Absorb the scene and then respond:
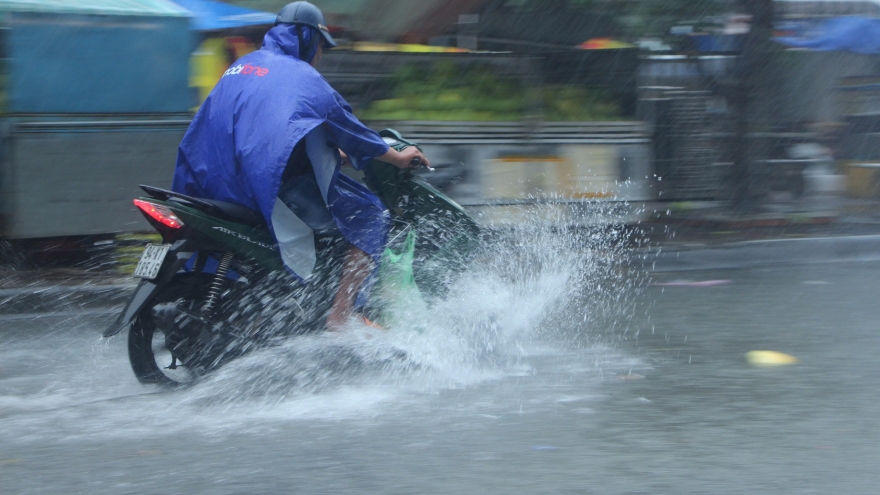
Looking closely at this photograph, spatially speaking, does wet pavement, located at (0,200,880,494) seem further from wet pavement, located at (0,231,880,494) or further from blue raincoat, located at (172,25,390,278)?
blue raincoat, located at (172,25,390,278)

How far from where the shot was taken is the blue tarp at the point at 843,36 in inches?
409

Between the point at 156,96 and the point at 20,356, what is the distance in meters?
2.61

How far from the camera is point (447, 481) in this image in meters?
3.30

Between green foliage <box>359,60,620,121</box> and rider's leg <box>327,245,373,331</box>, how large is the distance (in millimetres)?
3549

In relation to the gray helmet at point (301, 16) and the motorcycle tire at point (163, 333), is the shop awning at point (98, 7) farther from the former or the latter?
the motorcycle tire at point (163, 333)

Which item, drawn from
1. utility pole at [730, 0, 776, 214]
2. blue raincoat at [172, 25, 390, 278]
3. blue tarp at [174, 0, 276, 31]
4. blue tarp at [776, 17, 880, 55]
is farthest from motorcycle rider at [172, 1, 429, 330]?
blue tarp at [776, 17, 880, 55]

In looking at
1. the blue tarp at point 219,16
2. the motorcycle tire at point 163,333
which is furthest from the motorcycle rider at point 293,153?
the blue tarp at point 219,16

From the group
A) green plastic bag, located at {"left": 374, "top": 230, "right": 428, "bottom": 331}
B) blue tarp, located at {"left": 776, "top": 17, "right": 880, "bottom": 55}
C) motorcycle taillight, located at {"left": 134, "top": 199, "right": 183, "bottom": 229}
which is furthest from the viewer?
blue tarp, located at {"left": 776, "top": 17, "right": 880, "bottom": 55}

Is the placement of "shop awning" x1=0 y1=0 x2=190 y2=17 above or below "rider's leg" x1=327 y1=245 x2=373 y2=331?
above

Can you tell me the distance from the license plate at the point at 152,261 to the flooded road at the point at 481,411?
53 centimetres

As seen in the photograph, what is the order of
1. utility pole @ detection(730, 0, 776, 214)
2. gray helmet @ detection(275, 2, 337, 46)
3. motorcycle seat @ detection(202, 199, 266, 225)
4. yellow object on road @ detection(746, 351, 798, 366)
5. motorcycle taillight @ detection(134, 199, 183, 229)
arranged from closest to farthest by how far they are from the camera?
motorcycle taillight @ detection(134, 199, 183, 229)
motorcycle seat @ detection(202, 199, 266, 225)
gray helmet @ detection(275, 2, 337, 46)
yellow object on road @ detection(746, 351, 798, 366)
utility pole @ detection(730, 0, 776, 214)

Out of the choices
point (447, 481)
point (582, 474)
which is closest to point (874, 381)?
point (582, 474)

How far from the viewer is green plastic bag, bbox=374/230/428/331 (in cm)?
→ 463

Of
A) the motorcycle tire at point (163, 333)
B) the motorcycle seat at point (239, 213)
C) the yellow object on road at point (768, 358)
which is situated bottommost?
the yellow object on road at point (768, 358)
